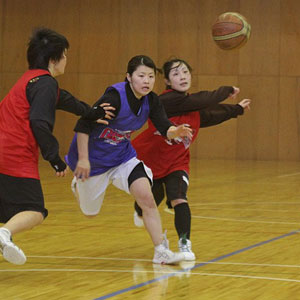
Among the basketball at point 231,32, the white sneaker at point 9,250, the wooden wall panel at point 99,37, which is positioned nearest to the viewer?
the white sneaker at point 9,250

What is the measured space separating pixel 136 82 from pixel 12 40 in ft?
38.9

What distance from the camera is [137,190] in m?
4.60

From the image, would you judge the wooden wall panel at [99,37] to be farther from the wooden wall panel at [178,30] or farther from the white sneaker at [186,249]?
the white sneaker at [186,249]

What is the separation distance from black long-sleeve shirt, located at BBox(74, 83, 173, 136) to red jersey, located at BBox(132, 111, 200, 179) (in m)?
0.43

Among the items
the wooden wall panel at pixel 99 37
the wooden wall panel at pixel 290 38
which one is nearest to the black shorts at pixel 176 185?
the wooden wall panel at pixel 290 38

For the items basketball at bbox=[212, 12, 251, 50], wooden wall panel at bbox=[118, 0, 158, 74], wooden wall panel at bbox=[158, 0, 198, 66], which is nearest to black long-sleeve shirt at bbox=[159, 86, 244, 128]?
basketball at bbox=[212, 12, 251, 50]

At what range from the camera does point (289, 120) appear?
15062 mm

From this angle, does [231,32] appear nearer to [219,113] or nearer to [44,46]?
[219,113]

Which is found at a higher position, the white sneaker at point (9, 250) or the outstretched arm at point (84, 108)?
the outstretched arm at point (84, 108)

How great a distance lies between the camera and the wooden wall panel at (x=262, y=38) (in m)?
15.1

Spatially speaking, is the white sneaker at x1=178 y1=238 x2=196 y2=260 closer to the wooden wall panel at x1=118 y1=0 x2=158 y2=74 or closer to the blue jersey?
the blue jersey

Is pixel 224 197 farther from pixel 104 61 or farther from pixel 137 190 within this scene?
pixel 104 61

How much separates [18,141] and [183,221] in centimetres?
137

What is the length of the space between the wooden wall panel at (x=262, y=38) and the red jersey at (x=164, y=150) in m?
9.93
